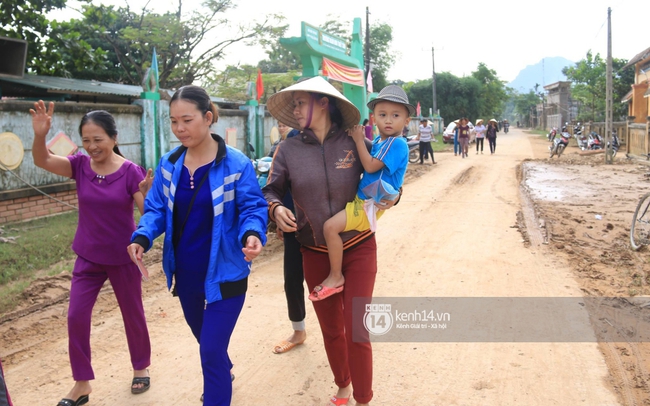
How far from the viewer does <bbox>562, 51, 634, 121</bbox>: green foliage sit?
3497 centimetres

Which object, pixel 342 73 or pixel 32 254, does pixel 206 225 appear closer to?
pixel 32 254

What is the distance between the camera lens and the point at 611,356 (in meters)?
3.85

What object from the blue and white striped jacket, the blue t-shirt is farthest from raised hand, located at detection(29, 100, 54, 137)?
the blue t-shirt

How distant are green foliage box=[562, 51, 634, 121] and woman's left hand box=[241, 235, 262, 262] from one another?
36699 millimetres

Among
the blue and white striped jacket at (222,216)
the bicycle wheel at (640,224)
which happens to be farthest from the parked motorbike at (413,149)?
the blue and white striped jacket at (222,216)

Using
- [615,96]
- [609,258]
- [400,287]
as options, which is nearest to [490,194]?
[609,258]

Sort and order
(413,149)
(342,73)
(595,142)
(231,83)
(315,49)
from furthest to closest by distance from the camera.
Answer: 1. (231,83)
2. (595,142)
3. (413,149)
4. (342,73)
5. (315,49)

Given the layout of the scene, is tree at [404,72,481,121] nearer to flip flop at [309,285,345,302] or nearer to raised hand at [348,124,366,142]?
raised hand at [348,124,366,142]

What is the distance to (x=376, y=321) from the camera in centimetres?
362

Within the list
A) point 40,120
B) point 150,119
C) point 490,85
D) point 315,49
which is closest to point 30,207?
point 150,119

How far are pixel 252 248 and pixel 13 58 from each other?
365 inches

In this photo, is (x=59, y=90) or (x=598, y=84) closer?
(x=59, y=90)

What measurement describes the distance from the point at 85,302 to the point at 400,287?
324 centimetres

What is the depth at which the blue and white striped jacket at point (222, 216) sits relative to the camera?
2650mm
